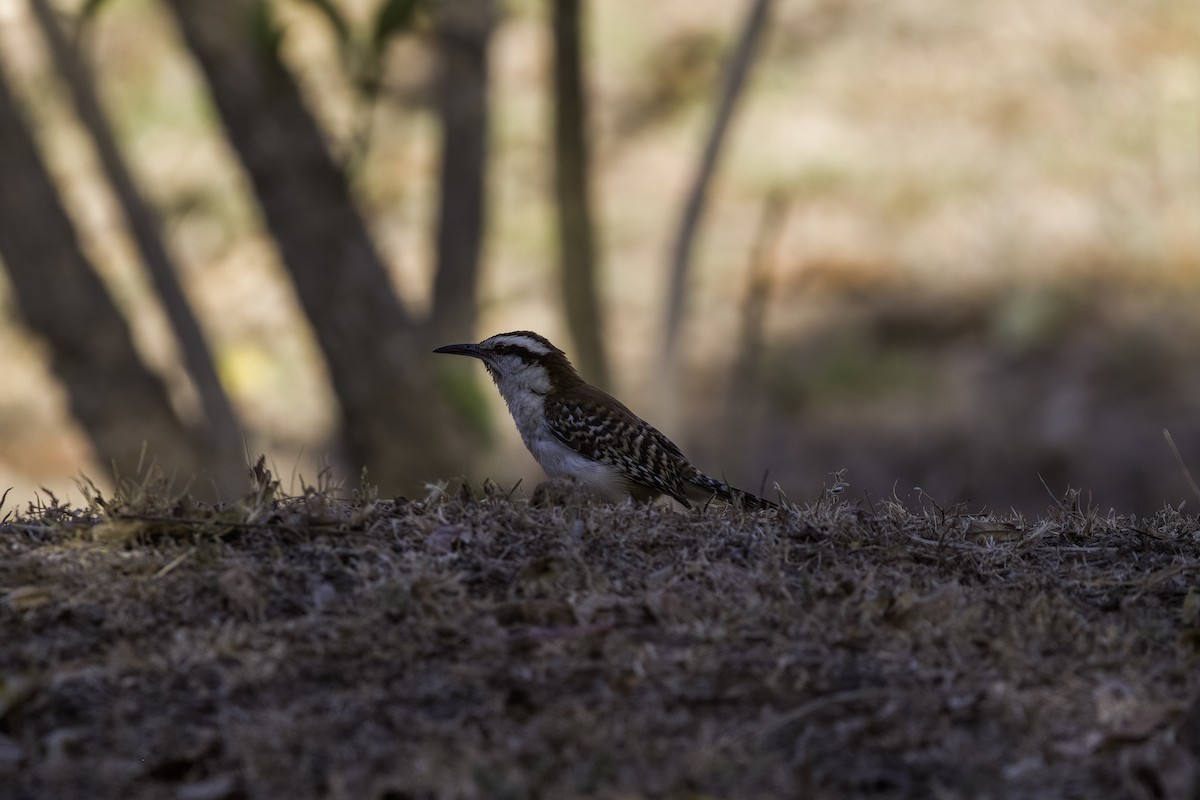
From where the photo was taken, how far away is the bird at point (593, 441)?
6961mm

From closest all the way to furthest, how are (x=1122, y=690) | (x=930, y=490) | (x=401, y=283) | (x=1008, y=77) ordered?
(x=1122, y=690), (x=930, y=490), (x=401, y=283), (x=1008, y=77)

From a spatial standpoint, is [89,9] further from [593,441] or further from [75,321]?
[593,441]

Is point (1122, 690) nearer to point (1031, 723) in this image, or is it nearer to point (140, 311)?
point (1031, 723)

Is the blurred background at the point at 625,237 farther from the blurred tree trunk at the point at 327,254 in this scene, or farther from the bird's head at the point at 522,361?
the bird's head at the point at 522,361

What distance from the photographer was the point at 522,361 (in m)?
7.51

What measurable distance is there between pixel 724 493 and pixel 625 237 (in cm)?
1372

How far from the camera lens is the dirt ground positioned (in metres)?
3.75

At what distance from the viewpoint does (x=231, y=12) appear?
10.9m

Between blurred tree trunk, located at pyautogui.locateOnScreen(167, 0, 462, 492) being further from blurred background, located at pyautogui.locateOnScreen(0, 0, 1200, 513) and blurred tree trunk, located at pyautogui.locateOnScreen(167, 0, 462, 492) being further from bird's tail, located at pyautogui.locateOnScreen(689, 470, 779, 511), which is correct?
bird's tail, located at pyautogui.locateOnScreen(689, 470, 779, 511)

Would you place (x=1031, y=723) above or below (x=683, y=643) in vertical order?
below

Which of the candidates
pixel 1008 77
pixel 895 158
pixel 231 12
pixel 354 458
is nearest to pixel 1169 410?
pixel 895 158

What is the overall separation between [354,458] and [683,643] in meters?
7.17

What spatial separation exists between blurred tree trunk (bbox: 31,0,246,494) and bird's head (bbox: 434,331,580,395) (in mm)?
4401

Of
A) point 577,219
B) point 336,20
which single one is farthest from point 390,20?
point 577,219
